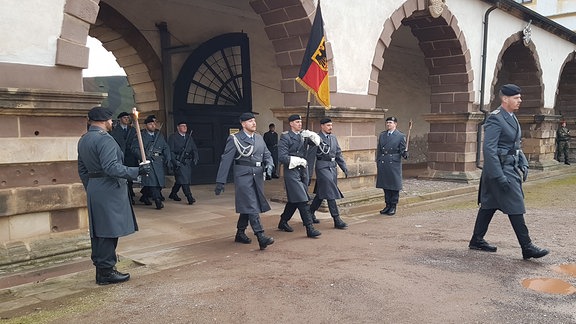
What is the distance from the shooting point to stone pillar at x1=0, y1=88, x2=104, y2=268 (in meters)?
4.66

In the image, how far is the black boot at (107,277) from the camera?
4.39 meters

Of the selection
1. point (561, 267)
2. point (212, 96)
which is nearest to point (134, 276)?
point (561, 267)

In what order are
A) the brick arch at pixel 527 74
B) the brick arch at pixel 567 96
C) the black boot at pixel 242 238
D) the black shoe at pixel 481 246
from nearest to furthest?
1. the black shoe at pixel 481 246
2. the black boot at pixel 242 238
3. the brick arch at pixel 527 74
4. the brick arch at pixel 567 96

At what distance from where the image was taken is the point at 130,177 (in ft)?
13.9

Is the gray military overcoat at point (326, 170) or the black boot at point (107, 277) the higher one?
the gray military overcoat at point (326, 170)

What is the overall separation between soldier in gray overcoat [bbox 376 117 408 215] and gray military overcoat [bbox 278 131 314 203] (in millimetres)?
2130

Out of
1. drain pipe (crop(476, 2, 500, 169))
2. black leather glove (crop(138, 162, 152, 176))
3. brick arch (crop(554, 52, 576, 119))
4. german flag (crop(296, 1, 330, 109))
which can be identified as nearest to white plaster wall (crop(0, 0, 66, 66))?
→ black leather glove (crop(138, 162, 152, 176))

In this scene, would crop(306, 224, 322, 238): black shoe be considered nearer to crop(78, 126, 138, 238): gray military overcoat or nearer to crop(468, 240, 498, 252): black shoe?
crop(468, 240, 498, 252): black shoe

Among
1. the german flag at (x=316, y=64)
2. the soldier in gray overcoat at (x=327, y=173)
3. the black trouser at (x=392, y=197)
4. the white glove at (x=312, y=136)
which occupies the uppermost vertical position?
the german flag at (x=316, y=64)

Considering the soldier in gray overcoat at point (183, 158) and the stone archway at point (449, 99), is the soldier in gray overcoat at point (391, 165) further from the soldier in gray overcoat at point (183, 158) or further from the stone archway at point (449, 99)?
the stone archway at point (449, 99)

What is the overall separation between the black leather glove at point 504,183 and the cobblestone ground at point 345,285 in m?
0.80

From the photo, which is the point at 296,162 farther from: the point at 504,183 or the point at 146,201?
the point at 146,201

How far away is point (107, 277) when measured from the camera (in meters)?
4.40

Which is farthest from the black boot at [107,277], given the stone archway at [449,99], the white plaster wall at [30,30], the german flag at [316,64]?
the stone archway at [449,99]
